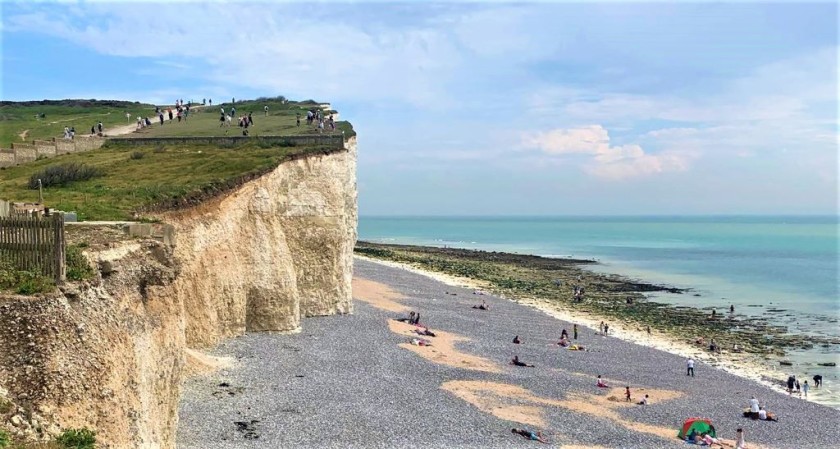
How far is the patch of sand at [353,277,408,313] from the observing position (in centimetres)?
4562

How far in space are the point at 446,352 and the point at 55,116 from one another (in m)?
65.2

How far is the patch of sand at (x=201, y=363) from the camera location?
23648 mm

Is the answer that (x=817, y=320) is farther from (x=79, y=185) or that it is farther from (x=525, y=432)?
(x=79, y=185)

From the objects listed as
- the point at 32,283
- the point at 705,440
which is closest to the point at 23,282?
the point at 32,283

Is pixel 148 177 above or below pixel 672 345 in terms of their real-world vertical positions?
above

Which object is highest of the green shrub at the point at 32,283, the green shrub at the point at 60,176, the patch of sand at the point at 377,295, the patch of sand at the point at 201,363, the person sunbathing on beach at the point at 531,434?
the green shrub at the point at 60,176

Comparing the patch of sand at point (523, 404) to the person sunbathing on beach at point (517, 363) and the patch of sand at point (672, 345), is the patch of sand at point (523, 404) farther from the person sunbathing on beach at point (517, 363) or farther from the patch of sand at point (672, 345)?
the patch of sand at point (672, 345)

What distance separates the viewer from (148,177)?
34969 mm

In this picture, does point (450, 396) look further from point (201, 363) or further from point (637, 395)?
point (201, 363)

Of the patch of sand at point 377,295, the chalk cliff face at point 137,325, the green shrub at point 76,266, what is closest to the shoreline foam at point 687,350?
the patch of sand at point 377,295

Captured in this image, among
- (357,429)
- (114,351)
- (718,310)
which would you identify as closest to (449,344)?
(357,429)

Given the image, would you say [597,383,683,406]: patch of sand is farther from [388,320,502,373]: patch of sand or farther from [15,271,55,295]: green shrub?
[15,271,55,295]: green shrub

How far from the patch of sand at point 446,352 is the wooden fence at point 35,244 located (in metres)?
22.1

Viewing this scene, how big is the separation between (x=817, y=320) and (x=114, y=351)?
5849cm
